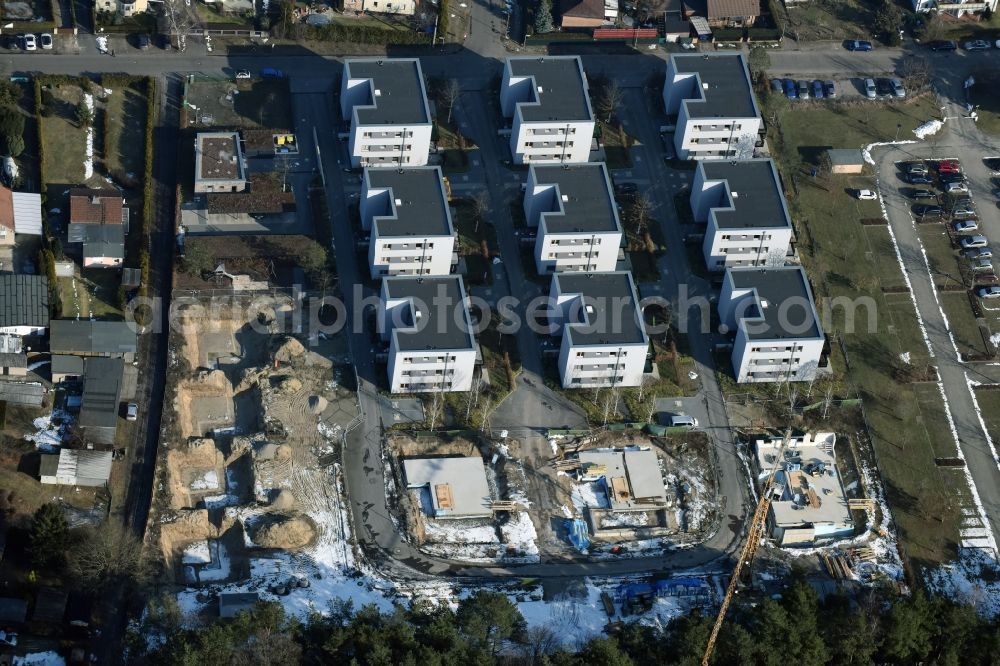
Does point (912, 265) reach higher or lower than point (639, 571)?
higher

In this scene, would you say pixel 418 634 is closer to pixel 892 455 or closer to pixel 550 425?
pixel 550 425

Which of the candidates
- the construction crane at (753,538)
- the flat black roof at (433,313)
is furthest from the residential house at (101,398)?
the construction crane at (753,538)

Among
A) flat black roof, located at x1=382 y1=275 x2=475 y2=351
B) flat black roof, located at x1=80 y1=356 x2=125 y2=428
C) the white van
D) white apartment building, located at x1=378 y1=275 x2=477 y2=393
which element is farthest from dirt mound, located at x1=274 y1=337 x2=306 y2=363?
the white van

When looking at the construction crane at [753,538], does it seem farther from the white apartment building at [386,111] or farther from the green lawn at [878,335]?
the white apartment building at [386,111]

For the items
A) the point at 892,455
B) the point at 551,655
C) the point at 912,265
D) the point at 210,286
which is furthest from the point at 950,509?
the point at 210,286

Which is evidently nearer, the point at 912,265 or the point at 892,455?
the point at 892,455

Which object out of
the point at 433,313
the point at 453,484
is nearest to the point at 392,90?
the point at 433,313
